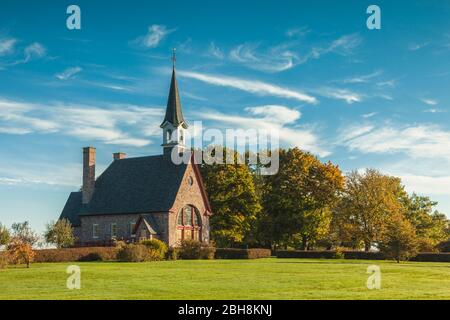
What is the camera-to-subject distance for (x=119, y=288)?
882 inches

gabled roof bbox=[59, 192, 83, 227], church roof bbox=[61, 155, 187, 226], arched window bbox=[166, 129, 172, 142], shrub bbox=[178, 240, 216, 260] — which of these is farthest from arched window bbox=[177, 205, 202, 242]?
gabled roof bbox=[59, 192, 83, 227]

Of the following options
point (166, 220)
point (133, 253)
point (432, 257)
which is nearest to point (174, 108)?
point (166, 220)

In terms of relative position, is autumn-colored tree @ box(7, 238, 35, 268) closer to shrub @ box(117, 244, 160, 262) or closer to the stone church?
shrub @ box(117, 244, 160, 262)

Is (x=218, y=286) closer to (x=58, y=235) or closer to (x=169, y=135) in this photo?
(x=58, y=235)

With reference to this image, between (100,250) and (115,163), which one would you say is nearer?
(100,250)

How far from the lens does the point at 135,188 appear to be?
6131 cm

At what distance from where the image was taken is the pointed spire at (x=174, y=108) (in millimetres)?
63291

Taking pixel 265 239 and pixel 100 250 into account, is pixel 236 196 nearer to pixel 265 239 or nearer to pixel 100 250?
pixel 265 239

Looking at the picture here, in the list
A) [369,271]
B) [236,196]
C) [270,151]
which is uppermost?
[270,151]

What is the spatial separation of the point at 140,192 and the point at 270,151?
18923mm

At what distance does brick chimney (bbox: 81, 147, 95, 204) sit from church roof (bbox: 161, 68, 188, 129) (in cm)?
828

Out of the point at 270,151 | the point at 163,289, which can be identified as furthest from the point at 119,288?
the point at 270,151

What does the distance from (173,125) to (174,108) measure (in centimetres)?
196
